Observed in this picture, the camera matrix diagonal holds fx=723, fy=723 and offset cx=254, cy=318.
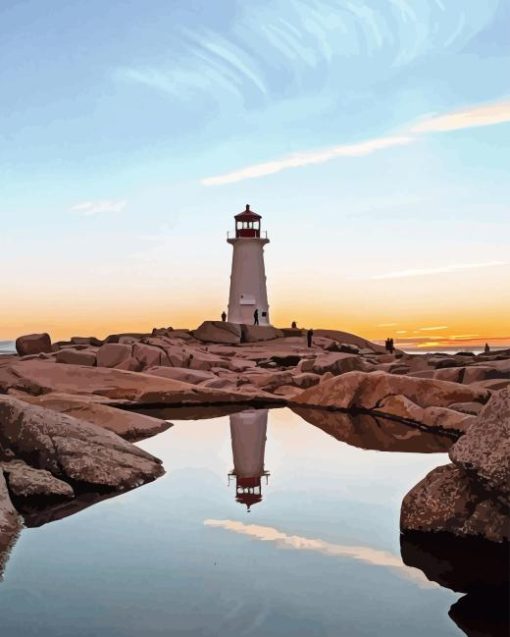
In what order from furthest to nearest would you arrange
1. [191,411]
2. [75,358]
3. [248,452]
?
[75,358] → [191,411] → [248,452]

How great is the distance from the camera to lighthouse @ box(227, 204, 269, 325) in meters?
45.3

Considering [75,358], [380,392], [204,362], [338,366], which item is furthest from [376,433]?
[75,358]

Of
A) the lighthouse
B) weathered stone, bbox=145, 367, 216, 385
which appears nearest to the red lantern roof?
the lighthouse

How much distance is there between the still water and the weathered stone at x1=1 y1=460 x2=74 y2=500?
624mm

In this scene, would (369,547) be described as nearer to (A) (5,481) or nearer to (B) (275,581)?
(B) (275,581)

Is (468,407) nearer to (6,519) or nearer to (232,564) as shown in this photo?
(232,564)

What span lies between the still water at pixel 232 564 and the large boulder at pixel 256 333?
101ft

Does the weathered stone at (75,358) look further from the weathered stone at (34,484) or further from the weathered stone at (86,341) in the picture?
the weathered stone at (34,484)

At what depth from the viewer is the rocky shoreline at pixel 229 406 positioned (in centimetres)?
786

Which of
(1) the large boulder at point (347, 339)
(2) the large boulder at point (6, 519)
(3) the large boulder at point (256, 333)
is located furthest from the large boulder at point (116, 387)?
(1) the large boulder at point (347, 339)

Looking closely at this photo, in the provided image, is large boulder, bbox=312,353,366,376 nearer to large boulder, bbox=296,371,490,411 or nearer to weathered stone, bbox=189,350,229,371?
weathered stone, bbox=189,350,229,371

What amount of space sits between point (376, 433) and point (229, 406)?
7148 millimetres

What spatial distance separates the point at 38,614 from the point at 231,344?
120ft

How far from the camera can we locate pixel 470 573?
6.89 meters
